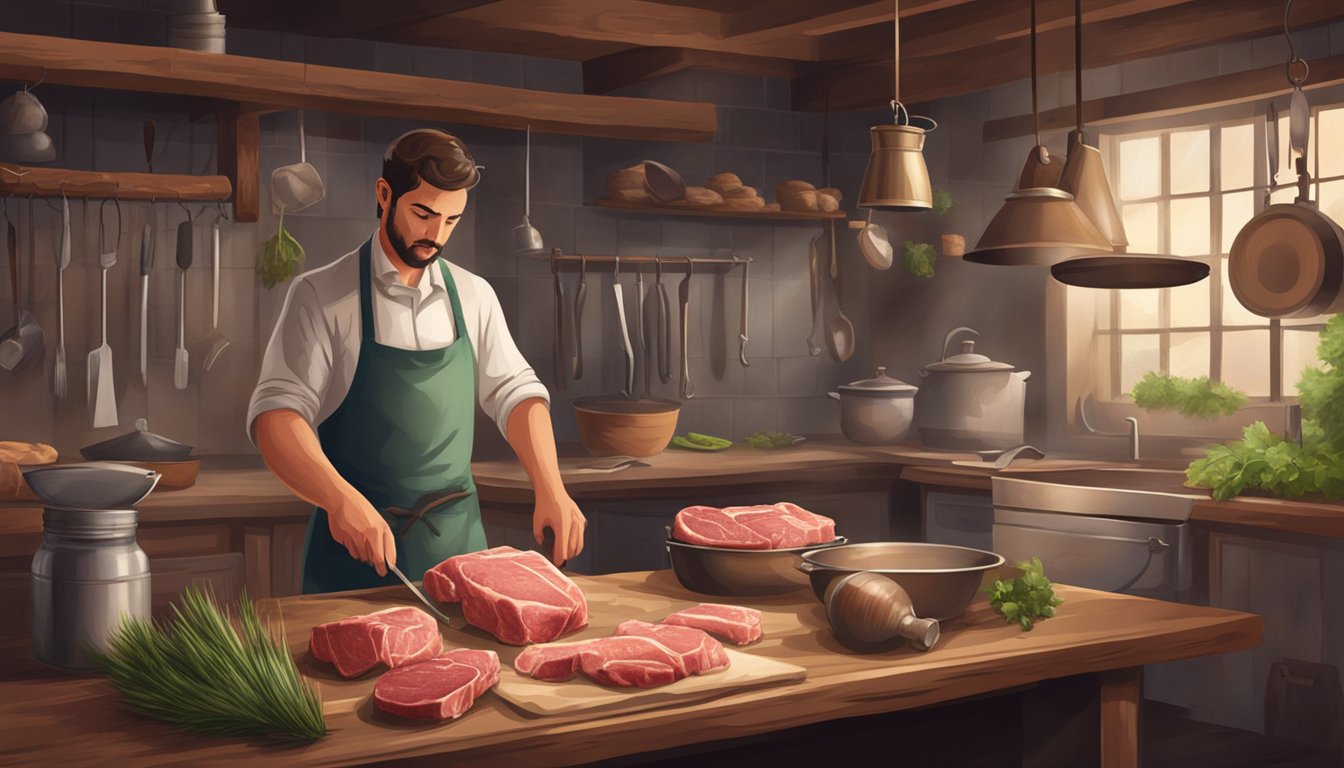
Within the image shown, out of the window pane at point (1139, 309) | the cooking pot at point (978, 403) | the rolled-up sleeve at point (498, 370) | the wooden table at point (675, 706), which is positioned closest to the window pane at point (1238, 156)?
the window pane at point (1139, 309)

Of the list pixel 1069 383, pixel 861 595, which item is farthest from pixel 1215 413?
pixel 861 595

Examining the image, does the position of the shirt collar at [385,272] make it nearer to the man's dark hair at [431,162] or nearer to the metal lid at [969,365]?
the man's dark hair at [431,162]

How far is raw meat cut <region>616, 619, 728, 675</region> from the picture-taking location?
5.66ft

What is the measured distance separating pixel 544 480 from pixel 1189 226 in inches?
121

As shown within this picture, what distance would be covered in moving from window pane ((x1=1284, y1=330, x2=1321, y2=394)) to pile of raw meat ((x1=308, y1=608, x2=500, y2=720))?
11.5ft

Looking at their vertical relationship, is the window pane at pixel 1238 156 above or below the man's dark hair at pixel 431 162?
above

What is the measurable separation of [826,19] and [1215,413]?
6.15 feet

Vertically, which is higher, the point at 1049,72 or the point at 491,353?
the point at 1049,72

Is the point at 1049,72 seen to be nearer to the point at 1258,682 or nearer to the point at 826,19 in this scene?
the point at 826,19

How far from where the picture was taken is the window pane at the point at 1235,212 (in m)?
4.55

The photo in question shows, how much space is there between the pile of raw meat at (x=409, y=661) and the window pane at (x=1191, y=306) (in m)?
3.66

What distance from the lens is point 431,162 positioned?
2594 millimetres

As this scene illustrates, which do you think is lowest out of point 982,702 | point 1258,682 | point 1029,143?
point 1258,682

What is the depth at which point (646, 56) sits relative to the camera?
4766 millimetres
